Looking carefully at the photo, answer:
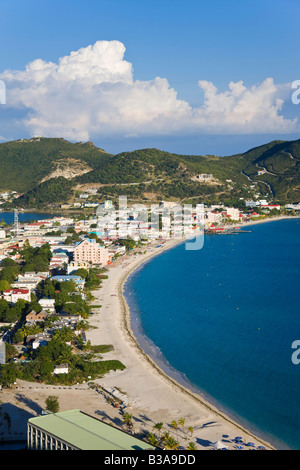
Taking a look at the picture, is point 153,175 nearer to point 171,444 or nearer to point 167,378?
point 167,378

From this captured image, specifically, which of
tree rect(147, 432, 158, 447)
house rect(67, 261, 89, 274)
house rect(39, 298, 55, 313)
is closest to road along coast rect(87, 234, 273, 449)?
tree rect(147, 432, 158, 447)

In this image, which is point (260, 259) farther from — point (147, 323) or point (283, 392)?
point (283, 392)

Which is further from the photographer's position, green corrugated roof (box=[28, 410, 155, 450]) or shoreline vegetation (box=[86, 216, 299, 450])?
shoreline vegetation (box=[86, 216, 299, 450])

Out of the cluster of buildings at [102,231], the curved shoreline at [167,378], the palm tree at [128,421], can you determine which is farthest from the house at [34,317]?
the palm tree at [128,421]

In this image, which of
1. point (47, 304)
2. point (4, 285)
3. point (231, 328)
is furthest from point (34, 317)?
point (231, 328)

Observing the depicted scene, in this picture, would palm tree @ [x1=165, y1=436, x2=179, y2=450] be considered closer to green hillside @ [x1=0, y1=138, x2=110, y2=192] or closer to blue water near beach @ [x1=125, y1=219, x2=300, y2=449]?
blue water near beach @ [x1=125, y1=219, x2=300, y2=449]
